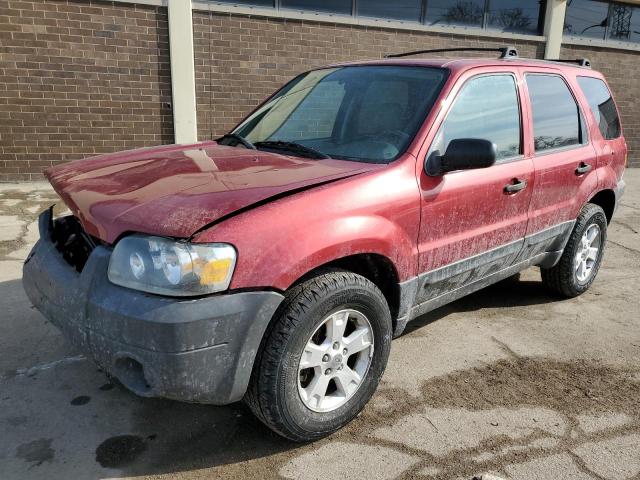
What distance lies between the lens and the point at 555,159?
12.4 feet

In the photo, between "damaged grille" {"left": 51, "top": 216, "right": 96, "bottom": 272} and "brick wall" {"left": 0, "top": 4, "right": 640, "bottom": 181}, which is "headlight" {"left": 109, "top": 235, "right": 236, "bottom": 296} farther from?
"brick wall" {"left": 0, "top": 4, "right": 640, "bottom": 181}

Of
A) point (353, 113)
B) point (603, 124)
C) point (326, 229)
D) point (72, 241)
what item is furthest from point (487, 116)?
point (72, 241)

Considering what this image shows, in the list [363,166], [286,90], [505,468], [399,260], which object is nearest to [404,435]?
[505,468]

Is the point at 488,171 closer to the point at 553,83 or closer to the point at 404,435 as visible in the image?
the point at 553,83

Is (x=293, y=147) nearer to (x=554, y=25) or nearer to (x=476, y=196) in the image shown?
(x=476, y=196)

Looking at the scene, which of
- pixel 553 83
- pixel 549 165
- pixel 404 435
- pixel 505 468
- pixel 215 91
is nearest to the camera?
pixel 505 468

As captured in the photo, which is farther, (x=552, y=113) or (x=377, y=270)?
(x=552, y=113)

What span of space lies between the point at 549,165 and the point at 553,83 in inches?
27.9

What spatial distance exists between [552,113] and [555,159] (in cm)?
35

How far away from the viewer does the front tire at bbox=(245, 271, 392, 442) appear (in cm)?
232

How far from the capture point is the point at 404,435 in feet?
8.82

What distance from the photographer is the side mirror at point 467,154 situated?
277 cm

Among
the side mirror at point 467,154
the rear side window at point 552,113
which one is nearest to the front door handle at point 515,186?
the rear side window at point 552,113

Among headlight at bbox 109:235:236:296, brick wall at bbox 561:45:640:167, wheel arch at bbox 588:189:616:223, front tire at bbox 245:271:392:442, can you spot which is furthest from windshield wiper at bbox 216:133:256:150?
brick wall at bbox 561:45:640:167
